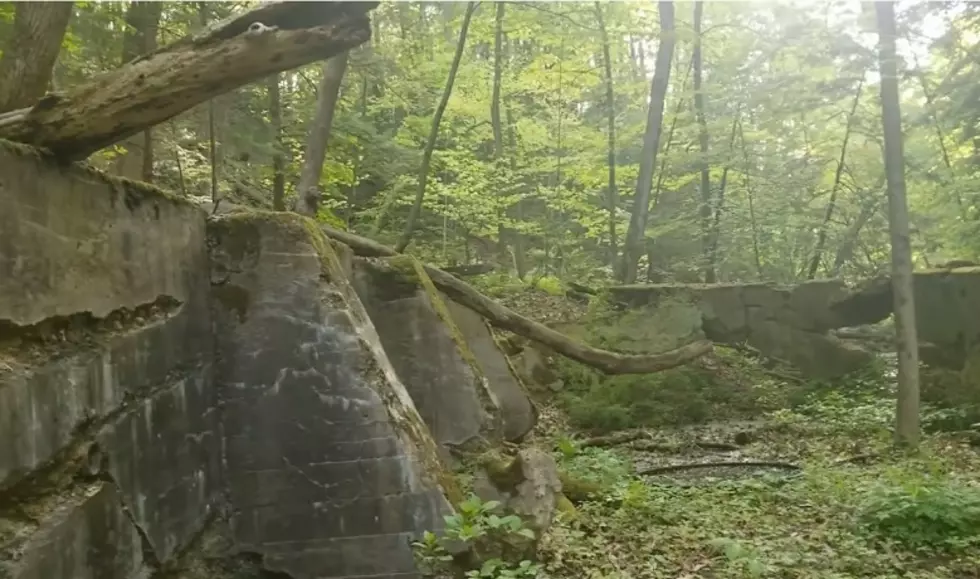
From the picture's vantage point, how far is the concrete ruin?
3.19 metres

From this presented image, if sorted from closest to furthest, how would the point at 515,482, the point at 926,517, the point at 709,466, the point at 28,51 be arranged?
1. the point at 515,482
2. the point at 926,517
3. the point at 28,51
4. the point at 709,466

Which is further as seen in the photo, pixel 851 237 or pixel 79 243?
pixel 851 237

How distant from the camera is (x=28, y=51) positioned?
19.6 ft

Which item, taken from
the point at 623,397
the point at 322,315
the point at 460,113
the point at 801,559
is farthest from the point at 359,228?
the point at 801,559

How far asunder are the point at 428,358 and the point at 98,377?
3963 mm

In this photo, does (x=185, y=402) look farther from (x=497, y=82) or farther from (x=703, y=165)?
(x=703, y=165)

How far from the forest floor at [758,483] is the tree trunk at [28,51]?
209 inches

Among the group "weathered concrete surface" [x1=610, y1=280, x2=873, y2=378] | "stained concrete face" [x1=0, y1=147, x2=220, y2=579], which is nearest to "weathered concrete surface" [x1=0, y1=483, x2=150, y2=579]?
"stained concrete face" [x1=0, y1=147, x2=220, y2=579]

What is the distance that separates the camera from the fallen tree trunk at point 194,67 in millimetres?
3299

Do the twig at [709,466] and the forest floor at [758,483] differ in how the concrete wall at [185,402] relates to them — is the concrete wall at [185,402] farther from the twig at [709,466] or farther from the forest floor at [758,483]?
the twig at [709,466]

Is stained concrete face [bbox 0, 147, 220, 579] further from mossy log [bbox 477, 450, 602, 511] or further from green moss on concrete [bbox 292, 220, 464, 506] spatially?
mossy log [bbox 477, 450, 602, 511]

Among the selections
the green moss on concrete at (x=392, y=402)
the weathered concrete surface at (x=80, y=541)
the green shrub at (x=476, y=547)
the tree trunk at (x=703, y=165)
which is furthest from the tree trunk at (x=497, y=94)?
the weathered concrete surface at (x=80, y=541)

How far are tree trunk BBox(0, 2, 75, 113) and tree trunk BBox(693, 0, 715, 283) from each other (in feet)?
42.5

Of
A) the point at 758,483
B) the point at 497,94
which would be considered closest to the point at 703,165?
the point at 497,94
